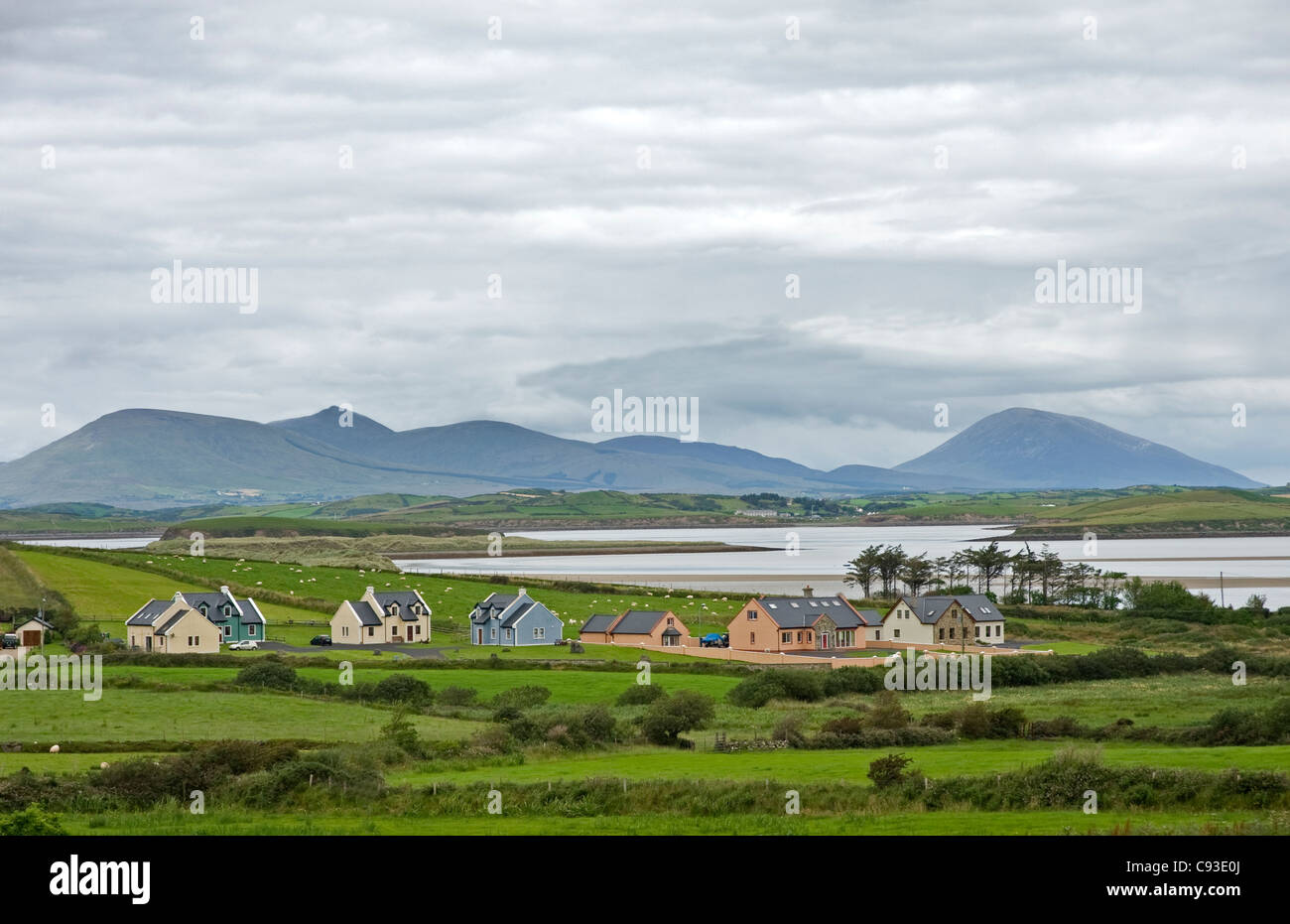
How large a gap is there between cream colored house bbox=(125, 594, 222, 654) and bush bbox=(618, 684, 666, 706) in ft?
92.5

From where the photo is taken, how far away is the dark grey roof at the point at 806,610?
248 feet

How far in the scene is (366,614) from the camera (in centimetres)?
7850

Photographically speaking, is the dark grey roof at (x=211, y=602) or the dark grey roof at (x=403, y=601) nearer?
the dark grey roof at (x=211, y=602)

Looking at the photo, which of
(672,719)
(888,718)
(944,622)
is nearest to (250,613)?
(944,622)

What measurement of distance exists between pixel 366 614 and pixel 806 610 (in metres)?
26.6

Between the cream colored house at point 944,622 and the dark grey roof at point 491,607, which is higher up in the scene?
the dark grey roof at point 491,607

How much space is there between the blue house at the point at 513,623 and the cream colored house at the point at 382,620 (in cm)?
345

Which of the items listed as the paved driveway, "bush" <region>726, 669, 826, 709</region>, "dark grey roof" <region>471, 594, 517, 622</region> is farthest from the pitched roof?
"bush" <region>726, 669, 826, 709</region>

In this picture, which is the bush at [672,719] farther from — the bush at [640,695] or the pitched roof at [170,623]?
the pitched roof at [170,623]

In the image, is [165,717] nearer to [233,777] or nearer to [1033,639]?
[233,777]

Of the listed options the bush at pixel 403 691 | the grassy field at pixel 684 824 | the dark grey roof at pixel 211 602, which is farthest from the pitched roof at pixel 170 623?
the grassy field at pixel 684 824

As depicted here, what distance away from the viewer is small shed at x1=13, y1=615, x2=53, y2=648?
67.8m
